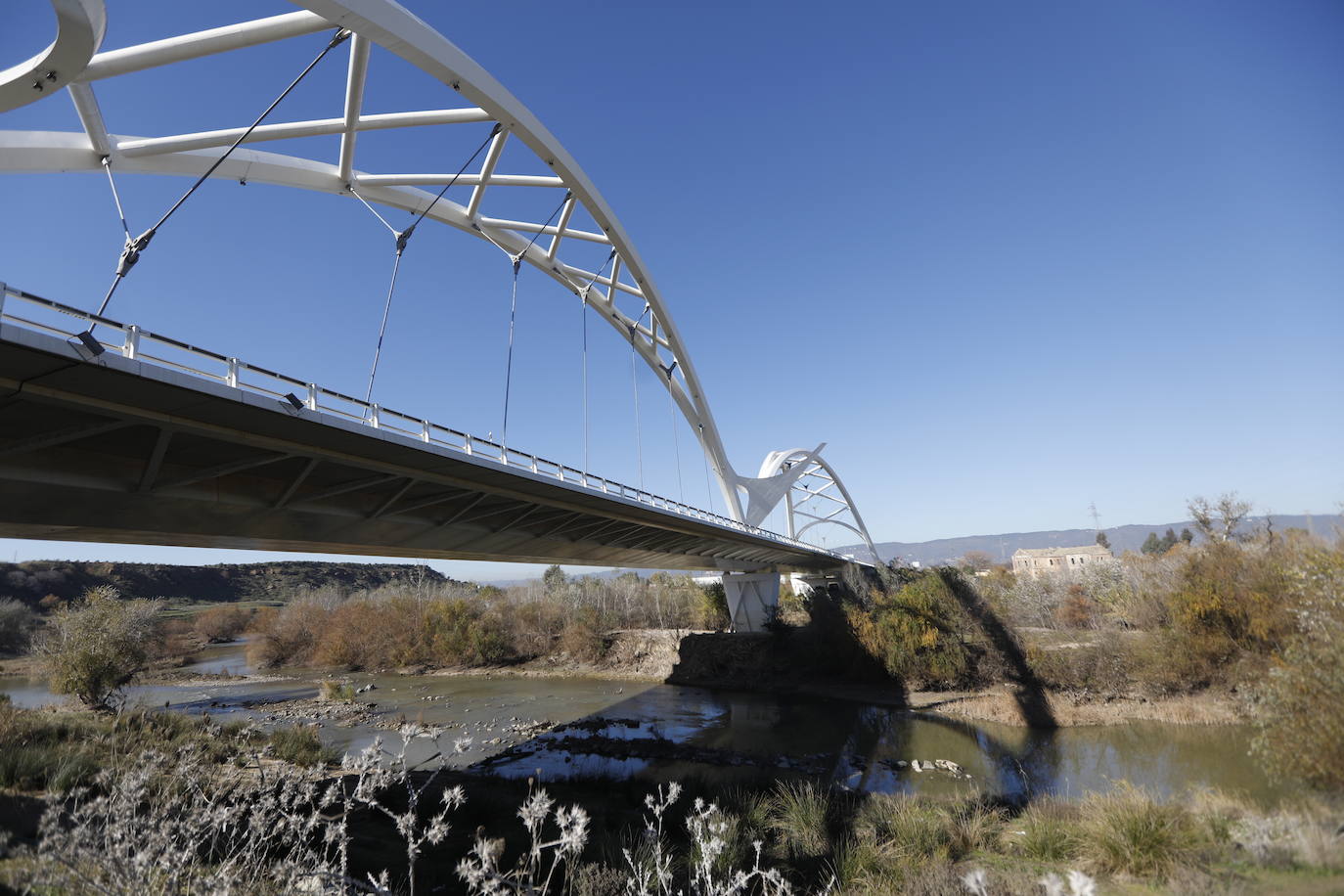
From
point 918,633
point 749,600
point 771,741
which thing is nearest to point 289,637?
point 749,600

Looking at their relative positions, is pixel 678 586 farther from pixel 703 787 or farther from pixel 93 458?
pixel 93 458

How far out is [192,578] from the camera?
8681cm

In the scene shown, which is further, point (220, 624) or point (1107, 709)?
point (220, 624)

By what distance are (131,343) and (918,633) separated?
29.1m

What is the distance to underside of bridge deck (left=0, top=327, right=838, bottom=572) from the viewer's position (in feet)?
21.8

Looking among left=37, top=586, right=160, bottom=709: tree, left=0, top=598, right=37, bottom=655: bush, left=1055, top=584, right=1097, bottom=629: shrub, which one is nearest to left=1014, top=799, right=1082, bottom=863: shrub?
left=37, top=586, right=160, bottom=709: tree

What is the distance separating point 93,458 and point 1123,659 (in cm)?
2999

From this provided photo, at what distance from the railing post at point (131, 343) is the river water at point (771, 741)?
1312 centimetres

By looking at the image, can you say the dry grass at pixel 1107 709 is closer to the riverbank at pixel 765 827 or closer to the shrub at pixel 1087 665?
the shrub at pixel 1087 665

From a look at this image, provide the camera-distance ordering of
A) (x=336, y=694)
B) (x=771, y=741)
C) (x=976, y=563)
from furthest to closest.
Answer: (x=976, y=563)
(x=336, y=694)
(x=771, y=741)

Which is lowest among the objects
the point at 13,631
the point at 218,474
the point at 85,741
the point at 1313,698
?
the point at 85,741

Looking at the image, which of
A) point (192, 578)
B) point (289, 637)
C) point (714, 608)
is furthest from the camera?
point (192, 578)

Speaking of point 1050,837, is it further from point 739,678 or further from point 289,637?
point 289,637

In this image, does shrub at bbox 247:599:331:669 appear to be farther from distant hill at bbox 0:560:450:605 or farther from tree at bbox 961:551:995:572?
tree at bbox 961:551:995:572
